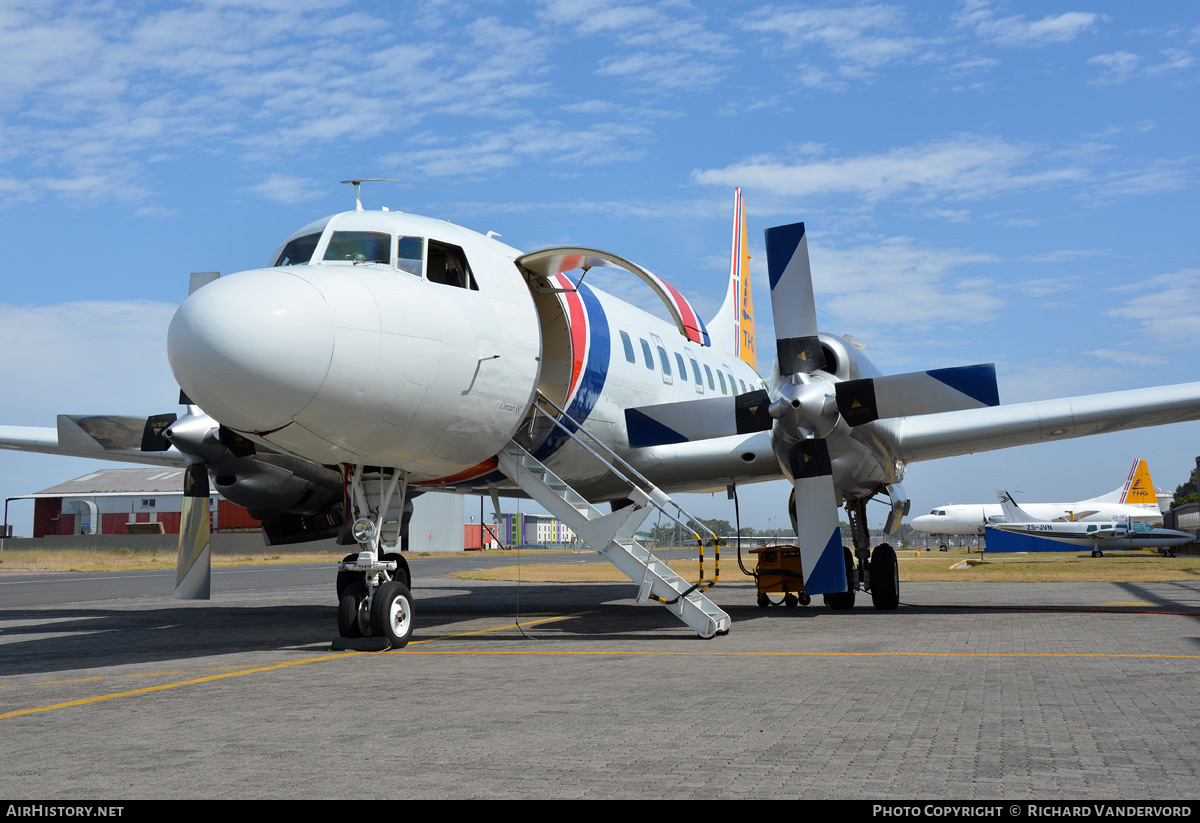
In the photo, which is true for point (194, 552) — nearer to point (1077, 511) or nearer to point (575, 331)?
point (575, 331)

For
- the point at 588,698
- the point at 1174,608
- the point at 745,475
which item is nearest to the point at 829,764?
the point at 588,698

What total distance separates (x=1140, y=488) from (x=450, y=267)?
256ft

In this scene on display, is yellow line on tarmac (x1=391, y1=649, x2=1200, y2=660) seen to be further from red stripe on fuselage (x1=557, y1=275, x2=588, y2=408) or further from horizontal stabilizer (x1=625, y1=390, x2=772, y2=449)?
horizontal stabilizer (x1=625, y1=390, x2=772, y2=449)

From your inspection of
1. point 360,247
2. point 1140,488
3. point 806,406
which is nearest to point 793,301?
Result: point 806,406

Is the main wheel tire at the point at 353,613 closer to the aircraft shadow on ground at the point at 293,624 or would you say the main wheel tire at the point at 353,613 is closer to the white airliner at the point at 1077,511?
the aircraft shadow on ground at the point at 293,624

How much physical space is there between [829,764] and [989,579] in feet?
89.7

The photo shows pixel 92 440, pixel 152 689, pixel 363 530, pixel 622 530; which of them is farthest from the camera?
pixel 92 440

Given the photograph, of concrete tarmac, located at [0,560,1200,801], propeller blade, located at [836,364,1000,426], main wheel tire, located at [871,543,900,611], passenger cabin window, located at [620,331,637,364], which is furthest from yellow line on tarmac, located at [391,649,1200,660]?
main wheel tire, located at [871,543,900,611]

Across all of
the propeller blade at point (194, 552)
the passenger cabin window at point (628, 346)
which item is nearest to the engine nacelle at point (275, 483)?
the propeller blade at point (194, 552)

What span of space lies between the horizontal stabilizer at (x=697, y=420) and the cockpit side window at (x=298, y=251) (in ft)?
17.5

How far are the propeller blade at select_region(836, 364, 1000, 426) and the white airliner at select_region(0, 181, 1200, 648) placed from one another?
3 centimetres

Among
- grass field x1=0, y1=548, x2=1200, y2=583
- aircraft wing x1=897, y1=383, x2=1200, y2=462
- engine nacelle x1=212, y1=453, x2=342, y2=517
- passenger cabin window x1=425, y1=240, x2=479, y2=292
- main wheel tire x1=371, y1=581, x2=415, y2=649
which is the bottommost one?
grass field x1=0, y1=548, x2=1200, y2=583

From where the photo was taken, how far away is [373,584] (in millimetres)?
11031

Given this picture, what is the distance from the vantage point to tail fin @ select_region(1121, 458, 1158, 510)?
74125mm
